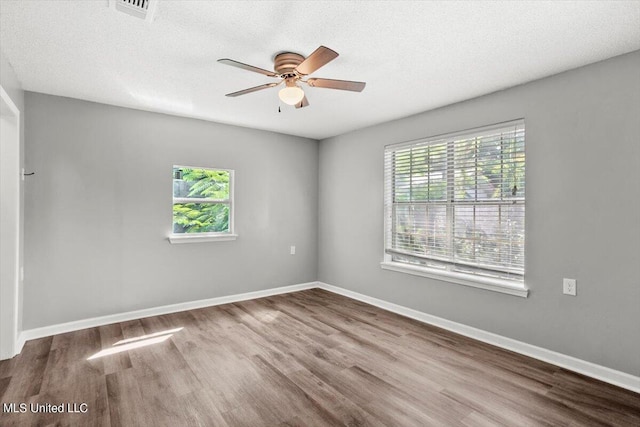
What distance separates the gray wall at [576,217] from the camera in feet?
7.70

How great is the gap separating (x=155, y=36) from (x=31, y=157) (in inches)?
83.5

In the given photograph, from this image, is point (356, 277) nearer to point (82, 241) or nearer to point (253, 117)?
point (253, 117)

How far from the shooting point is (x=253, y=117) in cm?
407

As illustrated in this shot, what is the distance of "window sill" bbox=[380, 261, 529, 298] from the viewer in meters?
2.91

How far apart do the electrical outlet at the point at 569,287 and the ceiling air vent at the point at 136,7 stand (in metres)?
3.51

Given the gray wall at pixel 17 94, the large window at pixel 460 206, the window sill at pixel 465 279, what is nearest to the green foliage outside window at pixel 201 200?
the gray wall at pixel 17 94

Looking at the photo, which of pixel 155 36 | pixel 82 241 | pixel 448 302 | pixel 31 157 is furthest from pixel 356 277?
pixel 31 157

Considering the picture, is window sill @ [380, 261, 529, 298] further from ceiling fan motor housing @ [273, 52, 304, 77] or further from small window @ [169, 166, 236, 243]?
ceiling fan motor housing @ [273, 52, 304, 77]

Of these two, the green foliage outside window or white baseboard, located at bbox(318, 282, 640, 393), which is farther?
the green foliage outside window

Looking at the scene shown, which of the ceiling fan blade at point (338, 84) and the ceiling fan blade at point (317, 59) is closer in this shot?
the ceiling fan blade at point (317, 59)

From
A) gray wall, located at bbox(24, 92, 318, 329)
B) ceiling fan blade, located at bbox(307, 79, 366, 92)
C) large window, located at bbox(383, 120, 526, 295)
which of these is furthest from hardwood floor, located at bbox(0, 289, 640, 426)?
ceiling fan blade, located at bbox(307, 79, 366, 92)

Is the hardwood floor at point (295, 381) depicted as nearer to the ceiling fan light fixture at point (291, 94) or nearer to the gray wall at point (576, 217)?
the gray wall at point (576, 217)

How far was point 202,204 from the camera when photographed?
4285 millimetres

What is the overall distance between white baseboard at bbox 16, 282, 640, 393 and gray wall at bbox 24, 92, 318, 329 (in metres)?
0.08
